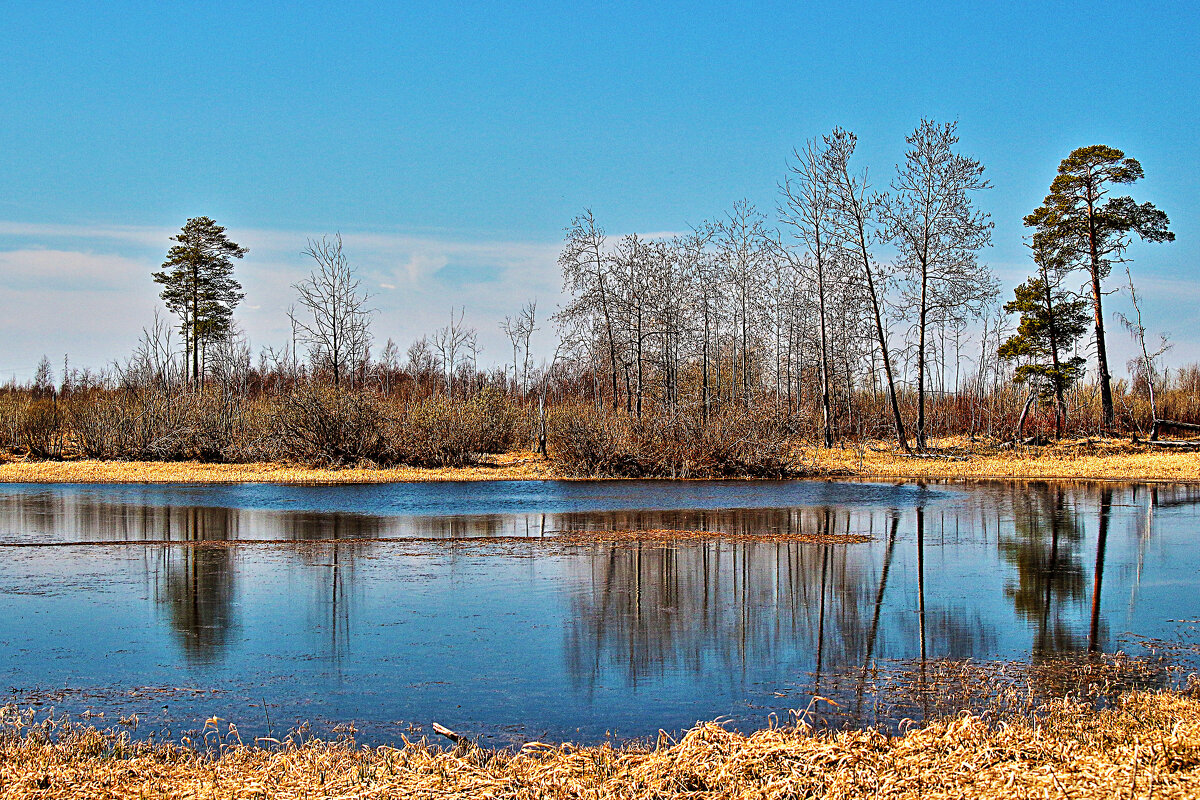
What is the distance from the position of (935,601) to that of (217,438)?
106 feet

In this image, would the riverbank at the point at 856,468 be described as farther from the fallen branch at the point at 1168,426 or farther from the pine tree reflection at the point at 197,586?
the pine tree reflection at the point at 197,586

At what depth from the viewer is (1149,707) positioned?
20.1ft

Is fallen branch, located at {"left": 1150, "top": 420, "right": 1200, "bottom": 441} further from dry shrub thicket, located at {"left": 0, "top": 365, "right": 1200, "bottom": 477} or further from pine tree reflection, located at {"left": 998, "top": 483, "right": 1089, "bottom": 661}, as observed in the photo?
pine tree reflection, located at {"left": 998, "top": 483, "right": 1089, "bottom": 661}

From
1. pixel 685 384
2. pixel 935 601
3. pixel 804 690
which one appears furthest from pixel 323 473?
pixel 804 690

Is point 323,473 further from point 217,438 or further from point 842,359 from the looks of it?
point 842,359

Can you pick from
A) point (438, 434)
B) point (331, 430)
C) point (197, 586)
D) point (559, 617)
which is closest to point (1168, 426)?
point (438, 434)

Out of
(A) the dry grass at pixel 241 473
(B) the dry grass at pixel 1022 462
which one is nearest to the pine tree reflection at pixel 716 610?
(A) the dry grass at pixel 241 473

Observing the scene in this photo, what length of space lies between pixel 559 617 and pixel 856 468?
2483 cm

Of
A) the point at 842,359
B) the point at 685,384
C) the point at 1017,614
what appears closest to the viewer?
the point at 1017,614

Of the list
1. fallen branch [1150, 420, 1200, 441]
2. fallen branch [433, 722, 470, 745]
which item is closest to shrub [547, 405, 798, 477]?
fallen branch [1150, 420, 1200, 441]

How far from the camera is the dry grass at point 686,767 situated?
4.71 metres

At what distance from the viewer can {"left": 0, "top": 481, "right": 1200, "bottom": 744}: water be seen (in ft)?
22.4

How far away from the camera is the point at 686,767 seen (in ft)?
16.2

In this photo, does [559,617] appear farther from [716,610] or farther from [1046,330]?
[1046,330]
